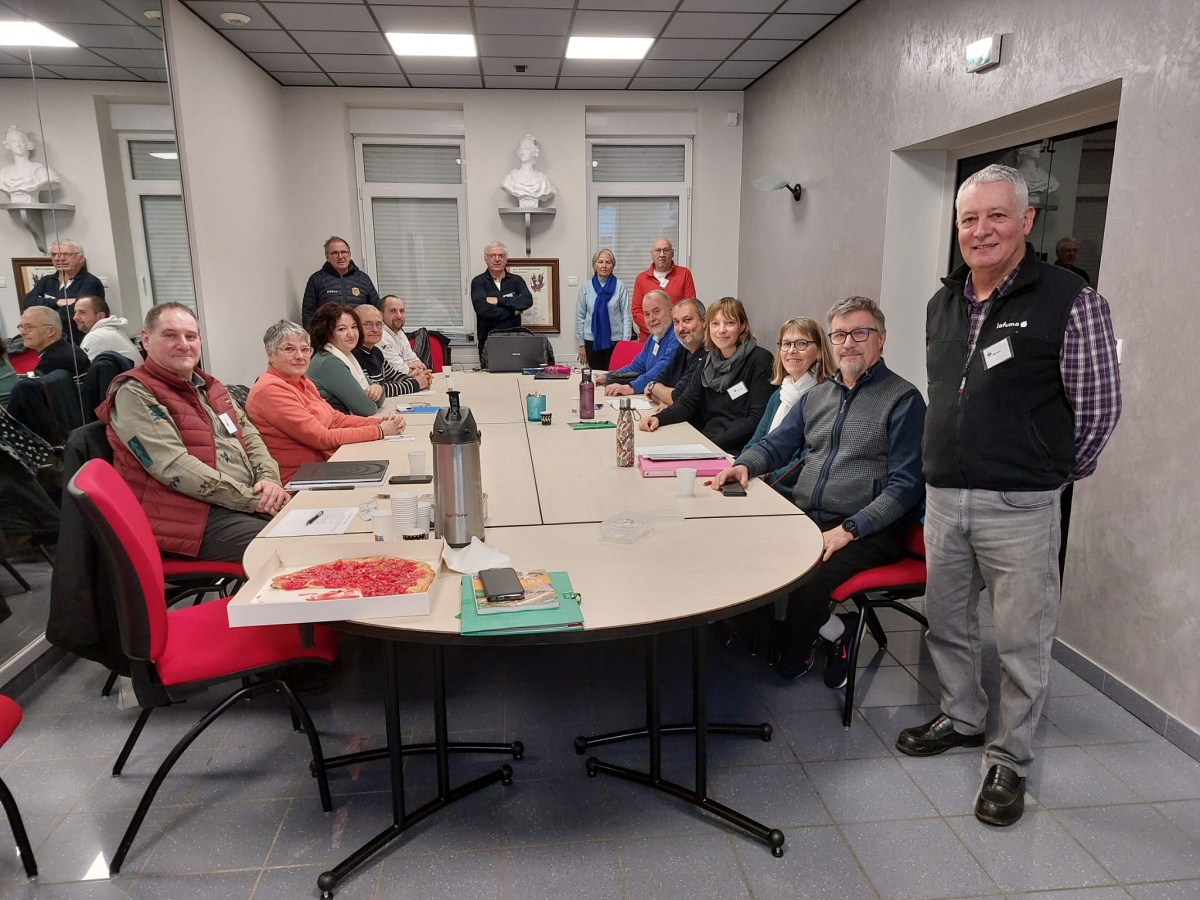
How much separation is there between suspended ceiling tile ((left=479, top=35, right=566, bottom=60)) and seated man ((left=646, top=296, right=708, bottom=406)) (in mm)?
2566

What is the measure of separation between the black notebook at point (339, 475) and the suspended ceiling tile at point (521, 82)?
4947 millimetres

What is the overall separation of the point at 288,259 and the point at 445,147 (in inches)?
71.8

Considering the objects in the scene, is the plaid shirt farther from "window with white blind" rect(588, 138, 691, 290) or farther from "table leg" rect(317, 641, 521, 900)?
"window with white blind" rect(588, 138, 691, 290)

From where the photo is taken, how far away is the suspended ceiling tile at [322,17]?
4824 millimetres

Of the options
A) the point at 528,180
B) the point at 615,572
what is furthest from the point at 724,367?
the point at 528,180

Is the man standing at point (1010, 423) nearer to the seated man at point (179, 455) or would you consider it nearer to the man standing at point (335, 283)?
the seated man at point (179, 455)

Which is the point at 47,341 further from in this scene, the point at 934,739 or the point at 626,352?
the point at 626,352

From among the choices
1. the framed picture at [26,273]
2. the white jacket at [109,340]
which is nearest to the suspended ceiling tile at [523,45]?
the white jacket at [109,340]

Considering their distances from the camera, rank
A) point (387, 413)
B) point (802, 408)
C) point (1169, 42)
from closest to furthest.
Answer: point (1169, 42), point (802, 408), point (387, 413)

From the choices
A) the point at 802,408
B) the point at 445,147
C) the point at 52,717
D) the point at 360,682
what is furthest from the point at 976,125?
the point at 445,147

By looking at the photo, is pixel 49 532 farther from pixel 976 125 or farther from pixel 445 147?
pixel 445 147

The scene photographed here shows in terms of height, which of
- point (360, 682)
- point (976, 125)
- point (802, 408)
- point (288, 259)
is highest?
point (976, 125)

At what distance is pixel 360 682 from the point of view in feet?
9.00

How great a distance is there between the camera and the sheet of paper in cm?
211
